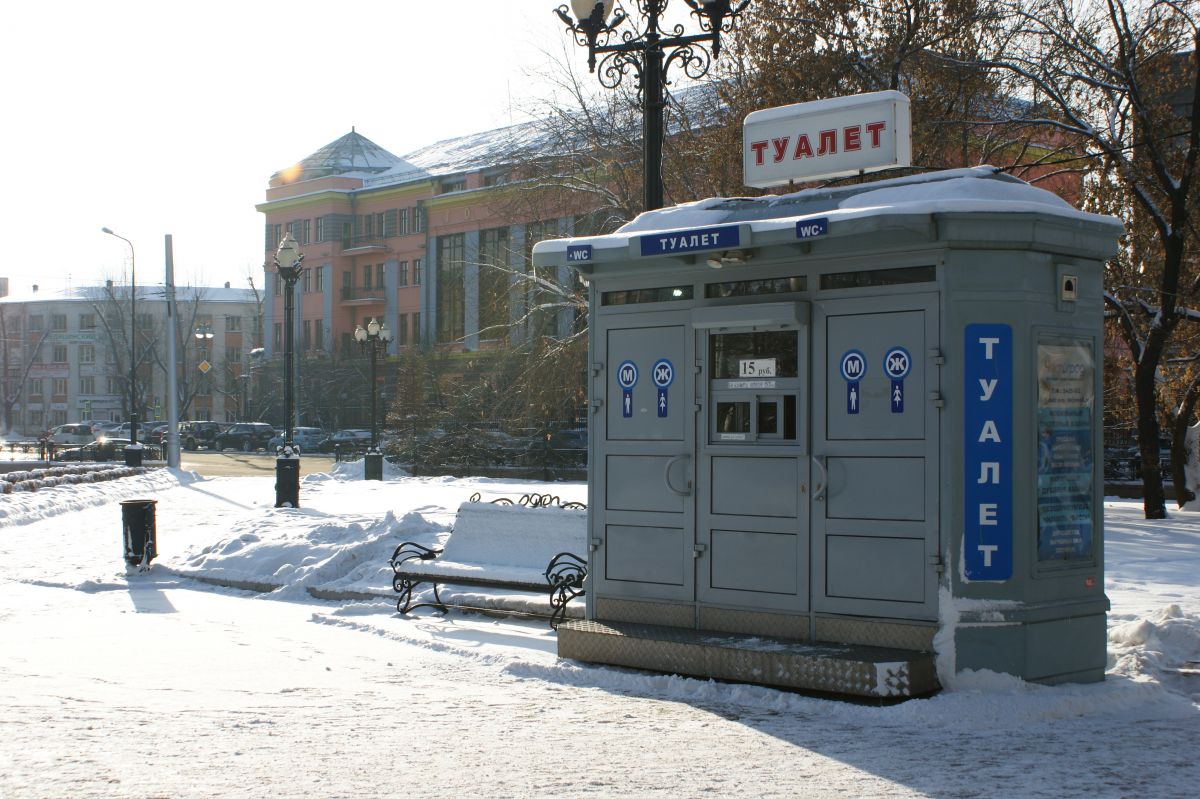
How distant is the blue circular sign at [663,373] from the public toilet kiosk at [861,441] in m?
0.01

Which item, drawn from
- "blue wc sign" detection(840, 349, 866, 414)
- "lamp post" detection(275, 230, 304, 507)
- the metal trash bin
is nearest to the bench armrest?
the metal trash bin

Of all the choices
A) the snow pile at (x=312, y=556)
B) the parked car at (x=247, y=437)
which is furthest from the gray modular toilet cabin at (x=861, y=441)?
the parked car at (x=247, y=437)

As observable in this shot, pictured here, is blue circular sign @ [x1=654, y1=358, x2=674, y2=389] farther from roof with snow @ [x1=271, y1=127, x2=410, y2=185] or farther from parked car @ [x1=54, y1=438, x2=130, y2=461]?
roof with snow @ [x1=271, y1=127, x2=410, y2=185]

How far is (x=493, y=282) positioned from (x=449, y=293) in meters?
33.9

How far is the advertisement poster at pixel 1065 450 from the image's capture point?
8406mm

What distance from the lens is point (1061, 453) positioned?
28.0 ft

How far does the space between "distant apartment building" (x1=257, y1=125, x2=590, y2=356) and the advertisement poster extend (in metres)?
50.5

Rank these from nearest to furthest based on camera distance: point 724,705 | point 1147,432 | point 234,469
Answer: point 724,705 < point 1147,432 < point 234,469

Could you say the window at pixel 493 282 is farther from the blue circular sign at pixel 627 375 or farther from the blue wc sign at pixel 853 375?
the blue wc sign at pixel 853 375

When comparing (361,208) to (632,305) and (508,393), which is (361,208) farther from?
(632,305)

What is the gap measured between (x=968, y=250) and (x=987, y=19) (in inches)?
598

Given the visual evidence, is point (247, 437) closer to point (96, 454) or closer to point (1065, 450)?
point (96, 454)

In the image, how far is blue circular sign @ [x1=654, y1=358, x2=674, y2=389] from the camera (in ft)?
31.5

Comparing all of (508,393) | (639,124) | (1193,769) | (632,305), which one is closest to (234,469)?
(508,393)
